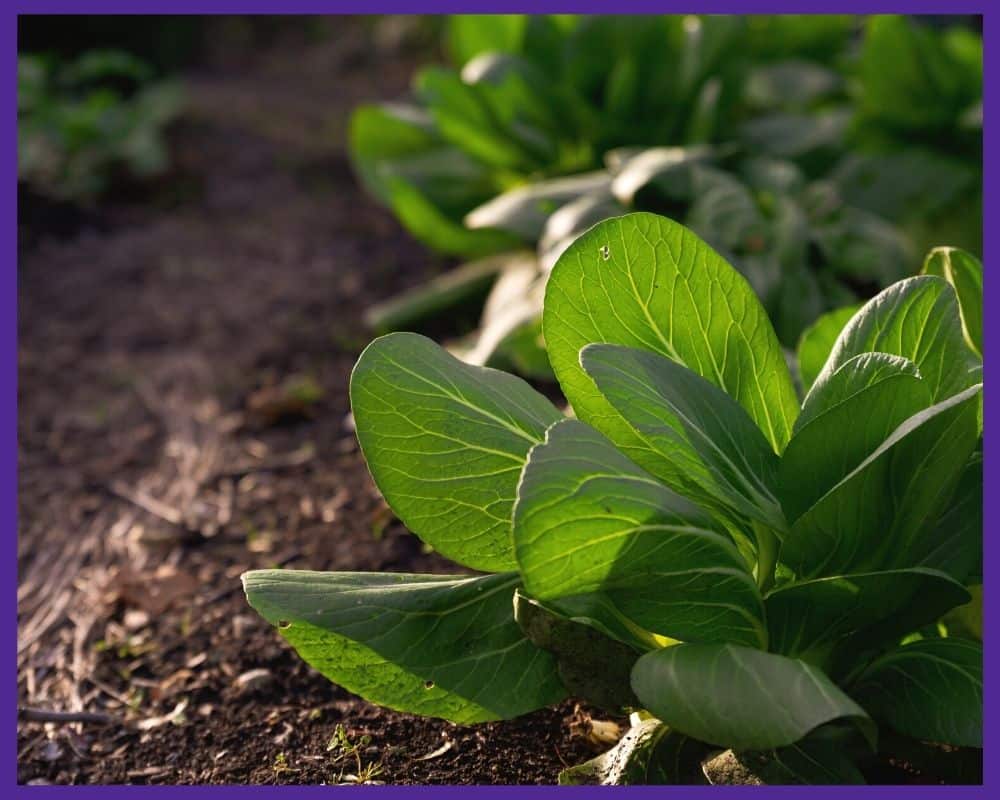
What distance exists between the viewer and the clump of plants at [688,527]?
1.61 meters

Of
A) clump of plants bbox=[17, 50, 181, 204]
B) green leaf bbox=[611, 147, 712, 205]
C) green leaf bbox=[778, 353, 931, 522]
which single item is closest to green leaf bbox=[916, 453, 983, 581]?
green leaf bbox=[778, 353, 931, 522]

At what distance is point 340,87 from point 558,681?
17.7ft

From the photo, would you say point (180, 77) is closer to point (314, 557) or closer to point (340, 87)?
point (340, 87)

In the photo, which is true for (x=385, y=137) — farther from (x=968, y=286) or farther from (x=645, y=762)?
(x=645, y=762)

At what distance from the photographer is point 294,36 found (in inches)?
303

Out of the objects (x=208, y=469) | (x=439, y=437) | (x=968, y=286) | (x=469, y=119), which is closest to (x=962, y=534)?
(x=968, y=286)

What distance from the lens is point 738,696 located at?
146 cm

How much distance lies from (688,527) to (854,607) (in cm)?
33

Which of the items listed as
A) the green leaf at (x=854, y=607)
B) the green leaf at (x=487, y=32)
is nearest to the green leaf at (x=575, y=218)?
the green leaf at (x=487, y=32)

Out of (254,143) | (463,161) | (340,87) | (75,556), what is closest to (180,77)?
(340,87)

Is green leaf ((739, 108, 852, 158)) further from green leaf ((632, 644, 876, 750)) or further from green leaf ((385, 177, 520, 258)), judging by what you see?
green leaf ((632, 644, 876, 750))

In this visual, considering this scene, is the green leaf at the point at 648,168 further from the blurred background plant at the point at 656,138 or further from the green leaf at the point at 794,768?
the green leaf at the point at 794,768

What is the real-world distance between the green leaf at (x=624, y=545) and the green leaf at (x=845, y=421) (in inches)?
5.7

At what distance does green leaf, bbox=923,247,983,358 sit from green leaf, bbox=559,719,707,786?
83cm
